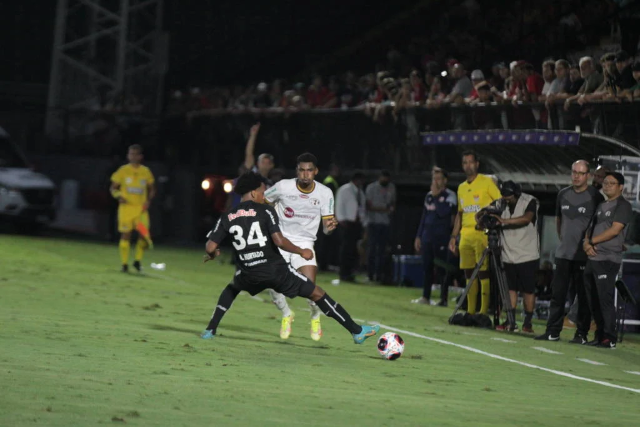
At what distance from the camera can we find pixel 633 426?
8977mm

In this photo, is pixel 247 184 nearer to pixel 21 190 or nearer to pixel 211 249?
pixel 211 249

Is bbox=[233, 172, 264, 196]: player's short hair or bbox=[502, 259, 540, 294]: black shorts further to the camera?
bbox=[502, 259, 540, 294]: black shorts

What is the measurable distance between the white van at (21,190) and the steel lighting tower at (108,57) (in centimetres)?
565

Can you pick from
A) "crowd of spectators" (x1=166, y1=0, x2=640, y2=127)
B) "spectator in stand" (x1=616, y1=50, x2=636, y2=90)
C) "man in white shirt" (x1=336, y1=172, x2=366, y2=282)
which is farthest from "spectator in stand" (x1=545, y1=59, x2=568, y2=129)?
"man in white shirt" (x1=336, y1=172, x2=366, y2=282)

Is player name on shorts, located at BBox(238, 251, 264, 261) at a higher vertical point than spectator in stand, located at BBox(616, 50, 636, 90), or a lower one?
lower

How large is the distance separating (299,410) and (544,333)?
7.45 meters

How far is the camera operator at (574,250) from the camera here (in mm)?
15281

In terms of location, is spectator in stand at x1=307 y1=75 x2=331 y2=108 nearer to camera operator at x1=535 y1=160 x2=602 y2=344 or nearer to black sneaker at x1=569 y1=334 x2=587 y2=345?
camera operator at x1=535 y1=160 x2=602 y2=344

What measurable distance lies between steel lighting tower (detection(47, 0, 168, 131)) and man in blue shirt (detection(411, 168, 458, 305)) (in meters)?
17.6

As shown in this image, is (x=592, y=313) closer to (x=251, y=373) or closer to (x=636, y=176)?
(x=636, y=176)

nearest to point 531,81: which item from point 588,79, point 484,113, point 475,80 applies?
point 484,113

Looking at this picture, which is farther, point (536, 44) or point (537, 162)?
point (536, 44)

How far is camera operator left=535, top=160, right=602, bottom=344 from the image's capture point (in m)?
15.3

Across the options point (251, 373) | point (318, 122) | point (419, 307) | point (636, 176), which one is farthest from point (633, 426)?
point (318, 122)
